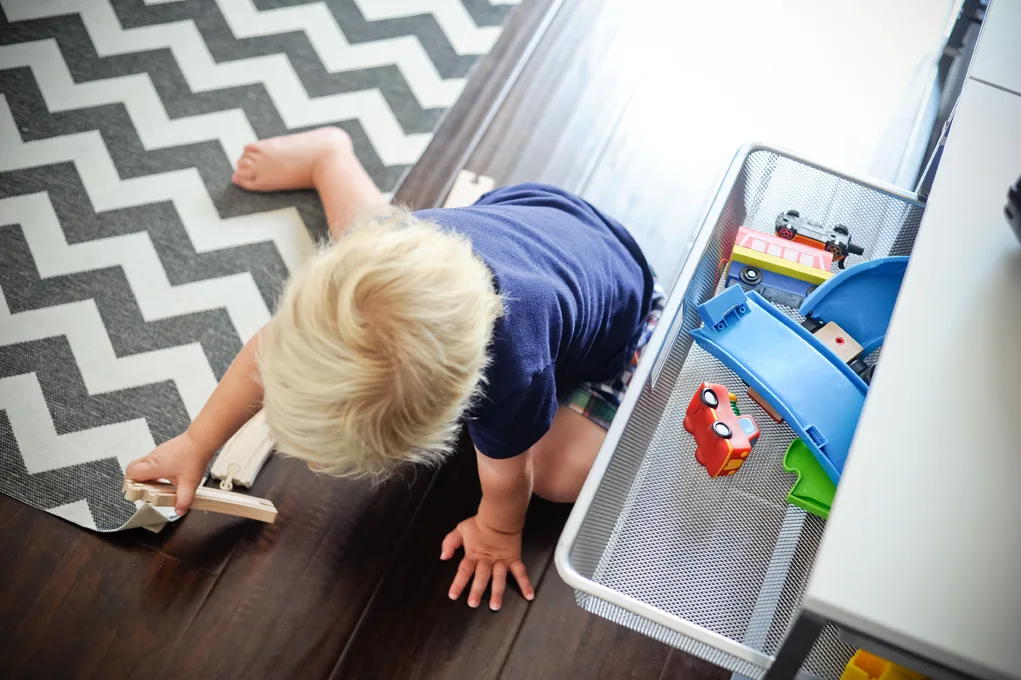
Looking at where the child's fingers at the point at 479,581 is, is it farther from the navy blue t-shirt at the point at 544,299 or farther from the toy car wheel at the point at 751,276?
the toy car wheel at the point at 751,276

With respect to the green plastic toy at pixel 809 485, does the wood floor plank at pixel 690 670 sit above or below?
below

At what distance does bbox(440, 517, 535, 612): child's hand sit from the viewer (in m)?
0.95

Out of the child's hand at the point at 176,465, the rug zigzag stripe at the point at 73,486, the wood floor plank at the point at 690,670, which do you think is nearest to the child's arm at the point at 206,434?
the child's hand at the point at 176,465

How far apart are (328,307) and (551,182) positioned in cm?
73

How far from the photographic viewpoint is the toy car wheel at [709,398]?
723 mm

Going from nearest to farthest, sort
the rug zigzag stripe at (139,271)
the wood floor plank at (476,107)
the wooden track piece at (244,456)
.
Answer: the wooden track piece at (244,456) → the rug zigzag stripe at (139,271) → the wood floor plank at (476,107)

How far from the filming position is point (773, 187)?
842 millimetres

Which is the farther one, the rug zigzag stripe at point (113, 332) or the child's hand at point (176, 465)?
the rug zigzag stripe at point (113, 332)

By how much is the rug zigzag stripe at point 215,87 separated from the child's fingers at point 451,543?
56 cm

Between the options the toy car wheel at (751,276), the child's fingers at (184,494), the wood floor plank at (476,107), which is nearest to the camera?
the toy car wheel at (751,276)

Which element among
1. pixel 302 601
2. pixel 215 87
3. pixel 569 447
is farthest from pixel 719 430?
pixel 215 87

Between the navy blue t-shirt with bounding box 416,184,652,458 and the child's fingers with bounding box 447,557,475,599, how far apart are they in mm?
234

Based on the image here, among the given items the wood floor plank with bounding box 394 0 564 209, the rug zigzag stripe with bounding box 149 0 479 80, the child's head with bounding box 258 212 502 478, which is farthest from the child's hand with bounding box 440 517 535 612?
the rug zigzag stripe with bounding box 149 0 479 80

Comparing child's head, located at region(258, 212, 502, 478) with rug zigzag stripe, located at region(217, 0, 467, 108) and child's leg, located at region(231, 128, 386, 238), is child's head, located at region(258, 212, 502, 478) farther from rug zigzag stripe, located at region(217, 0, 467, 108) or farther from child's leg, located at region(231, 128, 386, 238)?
rug zigzag stripe, located at region(217, 0, 467, 108)
